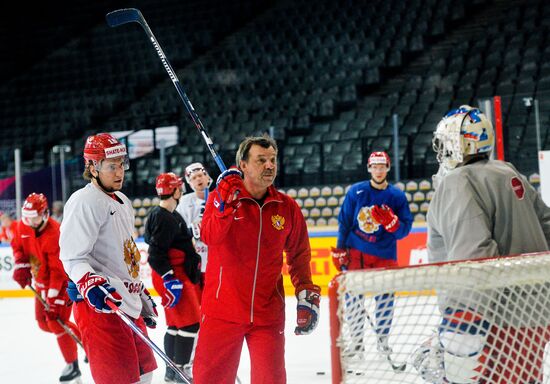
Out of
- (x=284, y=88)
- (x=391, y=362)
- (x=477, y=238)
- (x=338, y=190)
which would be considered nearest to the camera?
(x=391, y=362)

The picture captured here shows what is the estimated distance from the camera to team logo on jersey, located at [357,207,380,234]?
5.77m

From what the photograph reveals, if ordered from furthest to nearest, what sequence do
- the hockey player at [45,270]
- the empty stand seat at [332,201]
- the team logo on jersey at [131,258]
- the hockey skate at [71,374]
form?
the empty stand seat at [332,201] < the hockey player at [45,270] < the hockey skate at [71,374] < the team logo on jersey at [131,258]

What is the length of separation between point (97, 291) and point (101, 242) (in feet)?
0.88

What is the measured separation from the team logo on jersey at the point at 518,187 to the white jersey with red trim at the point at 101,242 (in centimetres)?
156

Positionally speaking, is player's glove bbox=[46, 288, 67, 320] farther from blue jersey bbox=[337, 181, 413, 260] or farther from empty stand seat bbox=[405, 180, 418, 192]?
empty stand seat bbox=[405, 180, 418, 192]

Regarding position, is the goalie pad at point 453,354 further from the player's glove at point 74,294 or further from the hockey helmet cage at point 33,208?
the hockey helmet cage at point 33,208

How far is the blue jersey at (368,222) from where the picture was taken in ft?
19.0

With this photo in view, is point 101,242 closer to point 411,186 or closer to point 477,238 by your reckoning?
point 477,238

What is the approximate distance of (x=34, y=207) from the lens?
5656 mm

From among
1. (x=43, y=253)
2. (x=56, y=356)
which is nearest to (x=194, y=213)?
(x=43, y=253)

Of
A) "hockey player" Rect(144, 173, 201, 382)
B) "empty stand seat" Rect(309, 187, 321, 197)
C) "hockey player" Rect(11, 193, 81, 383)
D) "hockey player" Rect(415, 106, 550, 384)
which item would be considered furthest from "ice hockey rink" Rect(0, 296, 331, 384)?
"hockey player" Rect(415, 106, 550, 384)

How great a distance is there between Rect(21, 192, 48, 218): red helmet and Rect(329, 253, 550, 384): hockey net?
12.1 feet

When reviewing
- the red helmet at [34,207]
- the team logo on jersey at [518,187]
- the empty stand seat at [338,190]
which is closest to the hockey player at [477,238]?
the team logo on jersey at [518,187]

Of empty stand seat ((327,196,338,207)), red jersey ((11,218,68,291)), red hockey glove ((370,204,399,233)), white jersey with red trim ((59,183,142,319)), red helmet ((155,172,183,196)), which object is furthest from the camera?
empty stand seat ((327,196,338,207))
